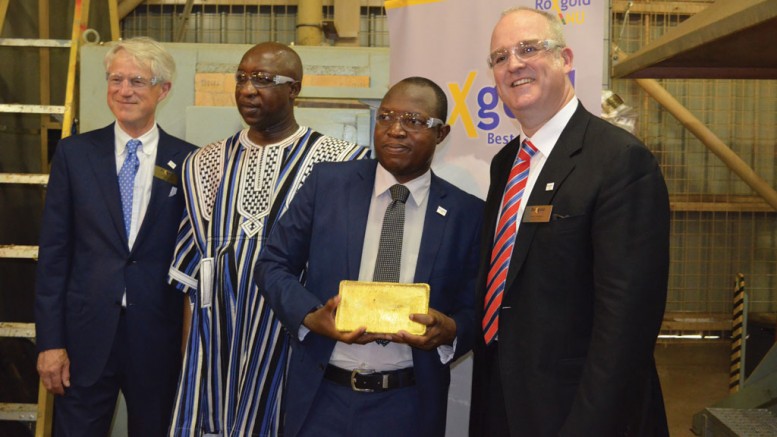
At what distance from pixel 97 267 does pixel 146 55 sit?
88cm

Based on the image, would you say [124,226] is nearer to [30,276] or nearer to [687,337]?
[30,276]

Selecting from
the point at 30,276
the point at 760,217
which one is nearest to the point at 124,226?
the point at 30,276

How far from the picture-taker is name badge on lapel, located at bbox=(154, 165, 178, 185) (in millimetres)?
3080

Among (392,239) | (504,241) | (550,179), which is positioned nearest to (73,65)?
(392,239)

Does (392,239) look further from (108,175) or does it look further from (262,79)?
(108,175)

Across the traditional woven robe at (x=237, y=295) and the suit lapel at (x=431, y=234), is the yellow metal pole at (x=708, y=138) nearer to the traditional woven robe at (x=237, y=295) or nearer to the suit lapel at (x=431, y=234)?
the traditional woven robe at (x=237, y=295)

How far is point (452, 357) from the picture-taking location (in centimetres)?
235

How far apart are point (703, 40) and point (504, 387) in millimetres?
1691

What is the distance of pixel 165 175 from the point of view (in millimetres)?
3090

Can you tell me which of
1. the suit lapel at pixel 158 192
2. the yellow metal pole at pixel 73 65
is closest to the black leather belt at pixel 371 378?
the suit lapel at pixel 158 192

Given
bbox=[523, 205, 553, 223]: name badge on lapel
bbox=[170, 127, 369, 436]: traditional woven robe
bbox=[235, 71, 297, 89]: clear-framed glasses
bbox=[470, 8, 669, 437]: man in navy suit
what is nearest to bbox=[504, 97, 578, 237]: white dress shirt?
bbox=[470, 8, 669, 437]: man in navy suit

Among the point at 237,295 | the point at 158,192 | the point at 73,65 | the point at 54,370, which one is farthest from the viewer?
the point at 73,65

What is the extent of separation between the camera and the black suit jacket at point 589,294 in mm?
1808

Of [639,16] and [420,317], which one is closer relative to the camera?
[420,317]
